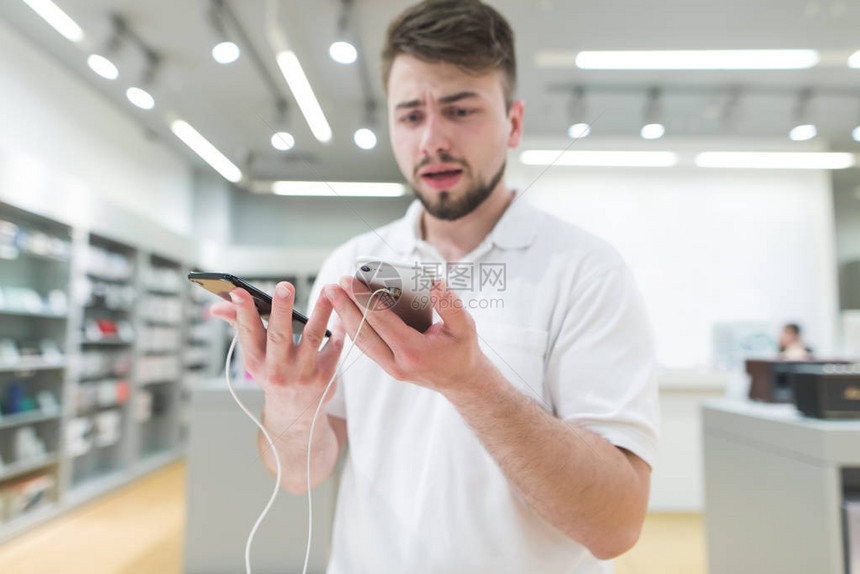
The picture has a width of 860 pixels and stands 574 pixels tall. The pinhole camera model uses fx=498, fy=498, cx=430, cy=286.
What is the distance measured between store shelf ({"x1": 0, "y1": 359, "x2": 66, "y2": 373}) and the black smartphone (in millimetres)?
2955

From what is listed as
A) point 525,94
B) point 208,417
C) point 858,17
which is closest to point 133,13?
point 208,417

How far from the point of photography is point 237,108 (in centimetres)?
48

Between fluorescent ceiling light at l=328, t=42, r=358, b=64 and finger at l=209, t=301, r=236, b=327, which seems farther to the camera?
fluorescent ceiling light at l=328, t=42, r=358, b=64

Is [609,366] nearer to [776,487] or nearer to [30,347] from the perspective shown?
[776,487]

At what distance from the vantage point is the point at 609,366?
0.58m

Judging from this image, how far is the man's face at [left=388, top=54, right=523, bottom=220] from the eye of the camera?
596mm

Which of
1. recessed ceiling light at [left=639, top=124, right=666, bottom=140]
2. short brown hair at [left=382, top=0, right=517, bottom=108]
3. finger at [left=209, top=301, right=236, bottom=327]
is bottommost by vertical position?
finger at [left=209, top=301, right=236, bottom=327]

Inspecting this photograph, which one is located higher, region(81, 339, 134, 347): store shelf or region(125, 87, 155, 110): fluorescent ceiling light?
region(125, 87, 155, 110): fluorescent ceiling light

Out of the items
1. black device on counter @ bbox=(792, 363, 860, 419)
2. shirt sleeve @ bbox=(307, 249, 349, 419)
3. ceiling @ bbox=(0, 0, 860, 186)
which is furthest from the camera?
ceiling @ bbox=(0, 0, 860, 186)

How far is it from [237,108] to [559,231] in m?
0.44

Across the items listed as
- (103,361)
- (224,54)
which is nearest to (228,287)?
(224,54)

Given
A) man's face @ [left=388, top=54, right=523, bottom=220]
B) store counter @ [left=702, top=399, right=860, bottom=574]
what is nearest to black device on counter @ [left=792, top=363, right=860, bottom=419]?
store counter @ [left=702, top=399, right=860, bottom=574]

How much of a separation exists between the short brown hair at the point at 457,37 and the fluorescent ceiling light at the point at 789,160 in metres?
3.96

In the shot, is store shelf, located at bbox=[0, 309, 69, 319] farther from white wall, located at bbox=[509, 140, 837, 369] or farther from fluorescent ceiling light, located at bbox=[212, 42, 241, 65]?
white wall, located at bbox=[509, 140, 837, 369]
